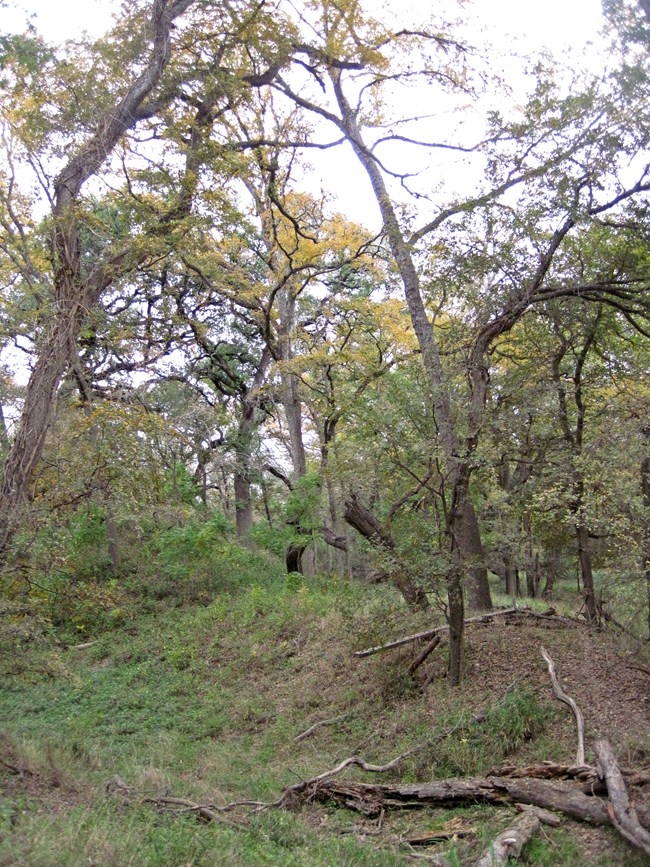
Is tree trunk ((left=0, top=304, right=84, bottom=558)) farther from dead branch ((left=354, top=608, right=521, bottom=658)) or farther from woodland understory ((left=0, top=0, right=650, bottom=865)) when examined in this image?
dead branch ((left=354, top=608, right=521, bottom=658))

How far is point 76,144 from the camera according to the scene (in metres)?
9.51

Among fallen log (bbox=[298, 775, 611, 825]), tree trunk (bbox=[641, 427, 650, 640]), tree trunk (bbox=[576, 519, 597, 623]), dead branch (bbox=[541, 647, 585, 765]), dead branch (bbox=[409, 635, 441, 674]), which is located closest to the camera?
fallen log (bbox=[298, 775, 611, 825])

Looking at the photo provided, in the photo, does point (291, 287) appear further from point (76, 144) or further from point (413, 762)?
point (413, 762)

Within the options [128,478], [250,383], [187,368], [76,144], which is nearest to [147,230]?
[76,144]

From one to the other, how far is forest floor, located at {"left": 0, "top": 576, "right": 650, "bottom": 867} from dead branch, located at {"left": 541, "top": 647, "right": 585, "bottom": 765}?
125 millimetres

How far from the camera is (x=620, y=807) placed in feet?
14.8

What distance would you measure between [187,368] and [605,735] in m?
16.8

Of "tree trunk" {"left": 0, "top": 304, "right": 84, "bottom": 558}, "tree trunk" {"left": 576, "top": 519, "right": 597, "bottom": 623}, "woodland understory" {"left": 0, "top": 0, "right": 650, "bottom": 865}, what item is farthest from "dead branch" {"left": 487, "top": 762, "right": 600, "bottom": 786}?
"tree trunk" {"left": 0, "top": 304, "right": 84, "bottom": 558}

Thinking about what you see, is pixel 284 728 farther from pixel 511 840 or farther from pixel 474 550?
pixel 511 840

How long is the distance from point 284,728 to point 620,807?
17.7ft

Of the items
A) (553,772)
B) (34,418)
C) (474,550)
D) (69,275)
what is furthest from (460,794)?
(69,275)

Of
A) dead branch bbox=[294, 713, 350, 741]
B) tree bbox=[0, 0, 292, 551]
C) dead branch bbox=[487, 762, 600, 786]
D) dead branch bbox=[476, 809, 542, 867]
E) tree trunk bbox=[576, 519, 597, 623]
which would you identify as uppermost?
tree bbox=[0, 0, 292, 551]

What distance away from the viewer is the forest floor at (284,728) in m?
4.66

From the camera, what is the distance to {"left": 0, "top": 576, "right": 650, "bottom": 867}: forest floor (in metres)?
4.66
